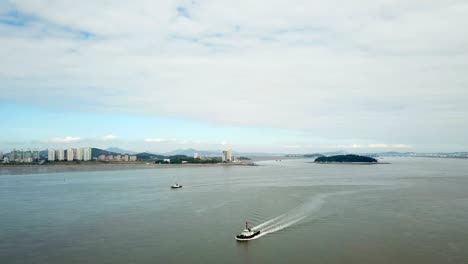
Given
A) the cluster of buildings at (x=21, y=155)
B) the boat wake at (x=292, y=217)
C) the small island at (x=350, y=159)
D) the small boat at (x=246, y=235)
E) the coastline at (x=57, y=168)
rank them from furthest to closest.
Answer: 1. the small island at (x=350, y=159)
2. the cluster of buildings at (x=21, y=155)
3. the coastline at (x=57, y=168)
4. the boat wake at (x=292, y=217)
5. the small boat at (x=246, y=235)

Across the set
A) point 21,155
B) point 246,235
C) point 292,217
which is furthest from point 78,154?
point 246,235

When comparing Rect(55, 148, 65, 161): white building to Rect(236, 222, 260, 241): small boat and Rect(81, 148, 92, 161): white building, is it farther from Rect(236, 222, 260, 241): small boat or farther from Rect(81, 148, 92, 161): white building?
Rect(236, 222, 260, 241): small boat

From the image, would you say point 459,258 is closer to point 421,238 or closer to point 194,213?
point 421,238

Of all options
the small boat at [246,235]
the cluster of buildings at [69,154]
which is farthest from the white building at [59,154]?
the small boat at [246,235]

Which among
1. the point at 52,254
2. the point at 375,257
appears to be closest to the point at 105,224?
the point at 52,254

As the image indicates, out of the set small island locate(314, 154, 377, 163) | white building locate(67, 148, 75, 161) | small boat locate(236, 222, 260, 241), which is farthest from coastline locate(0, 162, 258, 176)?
small boat locate(236, 222, 260, 241)

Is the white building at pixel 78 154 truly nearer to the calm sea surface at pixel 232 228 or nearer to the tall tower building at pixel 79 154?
the tall tower building at pixel 79 154

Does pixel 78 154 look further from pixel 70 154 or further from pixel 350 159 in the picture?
pixel 350 159
